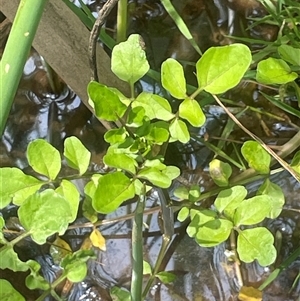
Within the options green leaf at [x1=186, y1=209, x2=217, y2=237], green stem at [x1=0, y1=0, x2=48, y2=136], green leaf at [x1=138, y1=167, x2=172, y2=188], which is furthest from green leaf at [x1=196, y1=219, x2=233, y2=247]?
green stem at [x1=0, y1=0, x2=48, y2=136]

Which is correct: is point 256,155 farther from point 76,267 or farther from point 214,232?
point 76,267

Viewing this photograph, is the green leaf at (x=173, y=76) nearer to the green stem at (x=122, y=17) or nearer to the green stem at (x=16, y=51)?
the green stem at (x=16, y=51)

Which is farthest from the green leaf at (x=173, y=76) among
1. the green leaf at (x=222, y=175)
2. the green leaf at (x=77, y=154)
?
→ the green leaf at (x=222, y=175)

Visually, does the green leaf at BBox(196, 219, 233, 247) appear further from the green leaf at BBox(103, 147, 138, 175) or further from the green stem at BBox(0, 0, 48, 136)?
the green stem at BBox(0, 0, 48, 136)

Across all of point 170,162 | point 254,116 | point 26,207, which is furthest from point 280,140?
point 26,207

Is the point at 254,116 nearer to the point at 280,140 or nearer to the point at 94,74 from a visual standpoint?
the point at 280,140

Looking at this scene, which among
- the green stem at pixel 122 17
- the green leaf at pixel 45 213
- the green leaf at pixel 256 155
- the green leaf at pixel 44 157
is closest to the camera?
the green leaf at pixel 45 213
